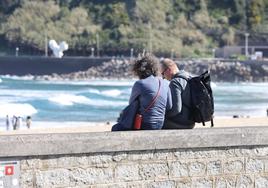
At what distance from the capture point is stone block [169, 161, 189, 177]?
575 centimetres

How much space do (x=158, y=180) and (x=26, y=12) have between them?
338 ft

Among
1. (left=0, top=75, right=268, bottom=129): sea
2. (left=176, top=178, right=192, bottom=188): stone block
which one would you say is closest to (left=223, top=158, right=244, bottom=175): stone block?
(left=176, top=178, right=192, bottom=188): stone block

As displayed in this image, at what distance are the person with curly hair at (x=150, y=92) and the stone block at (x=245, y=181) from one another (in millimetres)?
752

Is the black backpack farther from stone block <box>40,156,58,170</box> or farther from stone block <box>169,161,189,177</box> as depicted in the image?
stone block <box>40,156,58,170</box>

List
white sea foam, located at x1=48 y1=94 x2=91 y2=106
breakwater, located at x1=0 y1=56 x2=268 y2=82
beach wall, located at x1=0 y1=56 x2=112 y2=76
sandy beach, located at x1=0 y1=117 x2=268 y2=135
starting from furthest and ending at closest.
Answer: beach wall, located at x1=0 y1=56 x2=112 y2=76, breakwater, located at x1=0 y1=56 x2=268 y2=82, white sea foam, located at x1=48 y1=94 x2=91 y2=106, sandy beach, located at x1=0 y1=117 x2=268 y2=135

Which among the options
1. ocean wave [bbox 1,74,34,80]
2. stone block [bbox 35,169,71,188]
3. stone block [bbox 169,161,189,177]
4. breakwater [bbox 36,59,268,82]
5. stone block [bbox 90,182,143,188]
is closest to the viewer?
stone block [bbox 35,169,71,188]

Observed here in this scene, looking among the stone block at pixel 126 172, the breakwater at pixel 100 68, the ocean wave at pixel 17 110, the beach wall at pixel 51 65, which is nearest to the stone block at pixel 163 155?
the stone block at pixel 126 172

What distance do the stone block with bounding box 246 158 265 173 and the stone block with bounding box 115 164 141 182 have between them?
0.91 metres

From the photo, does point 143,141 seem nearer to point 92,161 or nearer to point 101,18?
point 92,161

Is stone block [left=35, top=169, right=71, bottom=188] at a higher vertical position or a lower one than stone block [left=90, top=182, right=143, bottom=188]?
higher

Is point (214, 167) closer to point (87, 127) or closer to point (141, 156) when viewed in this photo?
point (141, 156)

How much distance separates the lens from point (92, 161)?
5.48 m

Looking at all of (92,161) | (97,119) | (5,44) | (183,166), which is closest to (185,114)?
(183,166)

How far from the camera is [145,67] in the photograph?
226 inches
